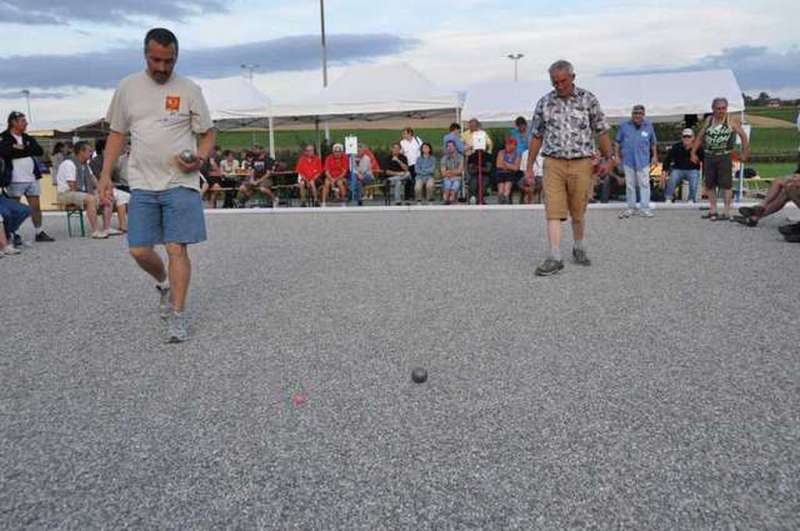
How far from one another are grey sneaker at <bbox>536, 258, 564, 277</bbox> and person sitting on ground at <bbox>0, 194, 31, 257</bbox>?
22.5 ft

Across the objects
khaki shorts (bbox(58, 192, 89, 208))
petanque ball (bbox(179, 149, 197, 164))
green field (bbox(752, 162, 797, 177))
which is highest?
petanque ball (bbox(179, 149, 197, 164))

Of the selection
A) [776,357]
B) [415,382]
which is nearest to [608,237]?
[776,357]

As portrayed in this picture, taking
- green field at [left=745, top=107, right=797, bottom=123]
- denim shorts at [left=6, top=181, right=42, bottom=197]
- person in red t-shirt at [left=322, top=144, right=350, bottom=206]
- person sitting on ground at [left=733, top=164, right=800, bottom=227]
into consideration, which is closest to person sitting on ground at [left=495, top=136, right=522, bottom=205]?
person in red t-shirt at [left=322, top=144, right=350, bottom=206]

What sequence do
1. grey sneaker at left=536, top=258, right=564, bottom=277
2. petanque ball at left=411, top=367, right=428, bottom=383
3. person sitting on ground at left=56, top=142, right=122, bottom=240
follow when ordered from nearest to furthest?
petanque ball at left=411, top=367, right=428, bottom=383 < grey sneaker at left=536, top=258, right=564, bottom=277 < person sitting on ground at left=56, top=142, right=122, bottom=240

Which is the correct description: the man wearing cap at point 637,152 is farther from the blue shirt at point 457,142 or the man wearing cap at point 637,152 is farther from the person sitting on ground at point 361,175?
the person sitting on ground at point 361,175

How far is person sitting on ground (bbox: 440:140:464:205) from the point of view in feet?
55.8

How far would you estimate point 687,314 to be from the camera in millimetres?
5738

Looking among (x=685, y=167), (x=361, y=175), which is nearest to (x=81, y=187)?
(x=361, y=175)

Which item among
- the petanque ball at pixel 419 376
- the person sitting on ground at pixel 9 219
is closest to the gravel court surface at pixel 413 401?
the petanque ball at pixel 419 376

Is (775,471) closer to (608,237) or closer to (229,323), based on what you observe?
(229,323)

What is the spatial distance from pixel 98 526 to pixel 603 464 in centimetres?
197

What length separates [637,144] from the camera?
40.6 ft

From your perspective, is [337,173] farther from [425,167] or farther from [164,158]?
A: [164,158]

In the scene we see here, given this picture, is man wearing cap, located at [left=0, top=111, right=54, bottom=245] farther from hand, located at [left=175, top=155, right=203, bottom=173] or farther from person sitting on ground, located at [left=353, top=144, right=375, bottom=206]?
person sitting on ground, located at [left=353, top=144, right=375, bottom=206]
